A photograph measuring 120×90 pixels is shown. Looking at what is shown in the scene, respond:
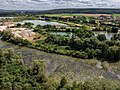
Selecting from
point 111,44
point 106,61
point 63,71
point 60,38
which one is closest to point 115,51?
point 106,61

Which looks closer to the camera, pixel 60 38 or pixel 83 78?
pixel 83 78

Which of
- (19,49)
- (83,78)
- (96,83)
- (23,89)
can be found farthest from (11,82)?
(19,49)

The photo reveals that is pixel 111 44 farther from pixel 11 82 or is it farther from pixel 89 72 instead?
pixel 11 82

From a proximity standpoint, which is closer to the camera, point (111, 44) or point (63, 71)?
point (63, 71)

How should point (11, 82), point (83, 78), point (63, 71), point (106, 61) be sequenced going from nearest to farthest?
point (11, 82)
point (83, 78)
point (63, 71)
point (106, 61)

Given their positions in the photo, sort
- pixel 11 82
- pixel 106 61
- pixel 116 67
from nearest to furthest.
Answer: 1. pixel 11 82
2. pixel 116 67
3. pixel 106 61

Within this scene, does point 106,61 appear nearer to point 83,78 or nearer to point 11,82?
point 83,78

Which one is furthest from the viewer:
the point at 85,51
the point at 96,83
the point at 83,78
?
the point at 85,51

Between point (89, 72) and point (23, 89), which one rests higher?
point (23, 89)

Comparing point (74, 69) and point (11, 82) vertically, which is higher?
point (11, 82)
